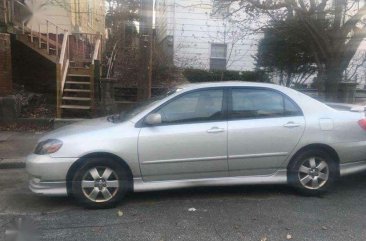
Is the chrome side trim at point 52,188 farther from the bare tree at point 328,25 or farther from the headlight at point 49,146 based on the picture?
the bare tree at point 328,25

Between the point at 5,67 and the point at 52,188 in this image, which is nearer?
the point at 52,188

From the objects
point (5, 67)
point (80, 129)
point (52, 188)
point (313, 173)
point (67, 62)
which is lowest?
point (52, 188)

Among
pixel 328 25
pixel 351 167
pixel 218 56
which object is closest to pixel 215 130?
pixel 351 167

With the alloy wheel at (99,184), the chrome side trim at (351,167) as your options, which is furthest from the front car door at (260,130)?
the alloy wheel at (99,184)

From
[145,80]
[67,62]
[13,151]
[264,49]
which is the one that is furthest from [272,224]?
[264,49]

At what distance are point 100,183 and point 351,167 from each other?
3240mm

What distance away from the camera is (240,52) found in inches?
741

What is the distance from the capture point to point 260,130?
18.6 ft

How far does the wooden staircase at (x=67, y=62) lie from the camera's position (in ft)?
38.6

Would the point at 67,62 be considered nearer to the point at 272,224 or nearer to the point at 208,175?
the point at 208,175

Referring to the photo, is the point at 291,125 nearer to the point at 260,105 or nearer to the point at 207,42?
the point at 260,105

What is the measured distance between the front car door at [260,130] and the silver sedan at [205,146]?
1cm

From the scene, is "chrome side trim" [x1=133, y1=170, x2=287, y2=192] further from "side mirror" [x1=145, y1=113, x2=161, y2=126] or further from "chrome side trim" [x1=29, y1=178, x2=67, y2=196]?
"chrome side trim" [x1=29, y1=178, x2=67, y2=196]

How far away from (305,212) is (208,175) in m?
1.21
